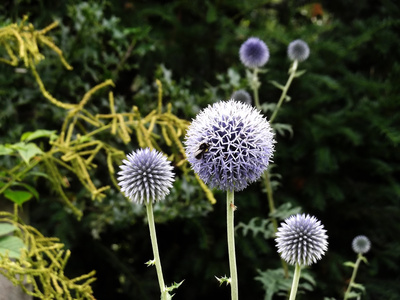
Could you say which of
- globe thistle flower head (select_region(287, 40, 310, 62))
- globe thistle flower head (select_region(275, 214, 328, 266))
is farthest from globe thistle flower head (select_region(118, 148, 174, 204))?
globe thistle flower head (select_region(287, 40, 310, 62))

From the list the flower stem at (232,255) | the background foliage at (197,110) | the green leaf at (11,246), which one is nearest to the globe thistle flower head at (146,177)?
the flower stem at (232,255)

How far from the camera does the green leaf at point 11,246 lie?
4.85ft

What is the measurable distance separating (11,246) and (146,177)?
0.59 meters

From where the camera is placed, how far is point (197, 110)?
2.74m

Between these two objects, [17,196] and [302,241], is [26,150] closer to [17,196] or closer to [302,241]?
[17,196]

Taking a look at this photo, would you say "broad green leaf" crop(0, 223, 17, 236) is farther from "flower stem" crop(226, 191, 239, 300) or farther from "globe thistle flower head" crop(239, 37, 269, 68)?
"globe thistle flower head" crop(239, 37, 269, 68)

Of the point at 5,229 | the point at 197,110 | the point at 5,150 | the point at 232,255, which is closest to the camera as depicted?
the point at 232,255

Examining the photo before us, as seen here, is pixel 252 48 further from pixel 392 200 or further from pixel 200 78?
pixel 392 200

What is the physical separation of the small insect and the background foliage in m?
1.23

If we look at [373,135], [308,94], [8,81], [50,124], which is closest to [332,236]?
[373,135]

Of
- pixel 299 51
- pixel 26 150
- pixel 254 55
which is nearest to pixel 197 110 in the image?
pixel 254 55

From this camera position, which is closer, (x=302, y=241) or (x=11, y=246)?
(x=302, y=241)

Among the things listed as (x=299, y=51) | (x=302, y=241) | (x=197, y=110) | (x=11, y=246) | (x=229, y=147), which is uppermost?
(x=299, y=51)

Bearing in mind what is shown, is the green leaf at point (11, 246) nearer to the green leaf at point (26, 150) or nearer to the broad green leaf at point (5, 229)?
the broad green leaf at point (5, 229)
